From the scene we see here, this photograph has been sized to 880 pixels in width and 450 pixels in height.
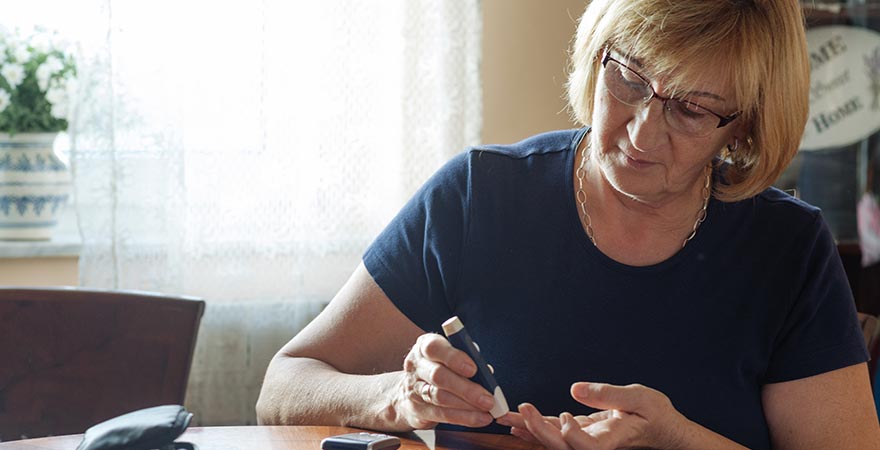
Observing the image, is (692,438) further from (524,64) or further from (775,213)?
(524,64)

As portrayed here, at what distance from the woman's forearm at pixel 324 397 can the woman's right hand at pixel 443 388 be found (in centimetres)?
8

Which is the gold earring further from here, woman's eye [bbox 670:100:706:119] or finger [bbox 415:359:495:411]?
finger [bbox 415:359:495:411]

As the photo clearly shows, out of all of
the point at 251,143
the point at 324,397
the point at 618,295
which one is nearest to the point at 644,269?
the point at 618,295

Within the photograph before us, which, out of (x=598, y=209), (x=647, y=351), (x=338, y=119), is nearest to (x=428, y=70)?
(x=338, y=119)

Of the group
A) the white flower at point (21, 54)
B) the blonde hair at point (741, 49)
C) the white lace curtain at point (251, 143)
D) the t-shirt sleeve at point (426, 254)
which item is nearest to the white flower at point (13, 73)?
the white flower at point (21, 54)

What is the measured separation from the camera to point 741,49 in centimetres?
129

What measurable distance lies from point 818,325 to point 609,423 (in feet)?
1.30

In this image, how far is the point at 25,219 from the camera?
2.64 meters

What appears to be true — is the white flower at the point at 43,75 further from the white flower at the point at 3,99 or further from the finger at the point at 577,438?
the finger at the point at 577,438

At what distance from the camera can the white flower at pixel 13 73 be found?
2.62m

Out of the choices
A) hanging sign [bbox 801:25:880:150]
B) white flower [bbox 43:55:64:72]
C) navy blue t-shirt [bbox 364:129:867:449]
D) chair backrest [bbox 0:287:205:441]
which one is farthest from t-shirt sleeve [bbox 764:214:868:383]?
white flower [bbox 43:55:64:72]

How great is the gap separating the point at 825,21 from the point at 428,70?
1.17 meters

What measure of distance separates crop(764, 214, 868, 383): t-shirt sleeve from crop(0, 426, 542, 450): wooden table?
422mm

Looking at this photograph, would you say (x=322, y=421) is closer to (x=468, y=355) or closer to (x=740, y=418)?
(x=468, y=355)
